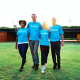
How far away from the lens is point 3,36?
38094mm

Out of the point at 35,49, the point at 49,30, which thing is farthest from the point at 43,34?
the point at 35,49

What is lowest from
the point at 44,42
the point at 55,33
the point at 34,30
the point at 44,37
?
the point at 44,42

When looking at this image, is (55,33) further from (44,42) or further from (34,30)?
(34,30)

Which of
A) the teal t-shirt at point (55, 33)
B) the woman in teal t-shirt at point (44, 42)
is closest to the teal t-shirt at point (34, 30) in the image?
the woman in teal t-shirt at point (44, 42)

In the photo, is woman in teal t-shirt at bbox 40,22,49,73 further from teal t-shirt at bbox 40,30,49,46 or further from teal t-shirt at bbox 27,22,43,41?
teal t-shirt at bbox 27,22,43,41

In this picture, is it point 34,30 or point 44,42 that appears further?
point 34,30

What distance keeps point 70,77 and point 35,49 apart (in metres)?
1.59

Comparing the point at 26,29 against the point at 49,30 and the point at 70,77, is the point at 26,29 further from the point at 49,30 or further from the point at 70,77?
the point at 70,77

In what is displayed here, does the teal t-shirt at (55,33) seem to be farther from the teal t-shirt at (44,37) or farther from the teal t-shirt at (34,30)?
the teal t-shirt at (34,30)

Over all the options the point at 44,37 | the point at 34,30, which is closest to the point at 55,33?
the point at 44,37

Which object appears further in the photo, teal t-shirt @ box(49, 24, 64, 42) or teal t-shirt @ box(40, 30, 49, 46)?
teal t-shirt @ box(49, 24, 64, 42)

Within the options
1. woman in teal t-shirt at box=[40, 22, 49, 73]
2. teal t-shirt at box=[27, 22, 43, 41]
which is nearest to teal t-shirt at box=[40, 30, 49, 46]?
woman in teal t-shirt at box=[40, 22, 49, 73]

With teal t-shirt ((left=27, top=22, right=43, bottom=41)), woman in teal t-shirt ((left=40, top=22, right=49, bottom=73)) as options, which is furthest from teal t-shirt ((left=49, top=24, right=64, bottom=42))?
teal t-shirt ((left=27, top=22, right=43, bottom=41))

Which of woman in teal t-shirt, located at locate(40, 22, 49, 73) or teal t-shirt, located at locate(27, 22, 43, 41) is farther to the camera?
teal t-shirt, located at locate(27, 22, 43, 41)
